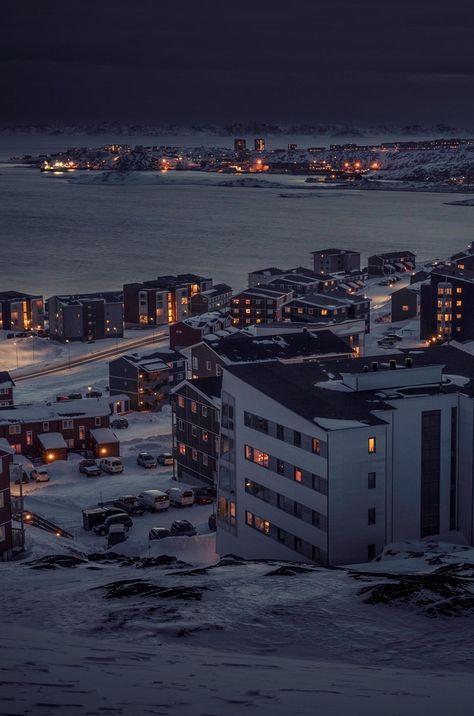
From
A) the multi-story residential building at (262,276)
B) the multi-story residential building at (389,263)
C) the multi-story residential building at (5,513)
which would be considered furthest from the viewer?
the multi-story residential building at (389,263)

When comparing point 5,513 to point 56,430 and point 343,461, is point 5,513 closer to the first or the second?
point 343,461

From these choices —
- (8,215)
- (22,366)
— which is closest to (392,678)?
(22,366)

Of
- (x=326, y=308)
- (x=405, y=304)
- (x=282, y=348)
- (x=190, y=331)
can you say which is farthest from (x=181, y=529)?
(x=405, y=304)

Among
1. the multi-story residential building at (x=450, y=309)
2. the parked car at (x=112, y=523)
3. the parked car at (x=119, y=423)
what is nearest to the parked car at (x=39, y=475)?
the parked car at (x=112, y=523)

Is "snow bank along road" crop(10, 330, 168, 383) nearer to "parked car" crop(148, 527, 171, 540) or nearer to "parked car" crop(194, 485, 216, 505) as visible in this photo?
"parked car" crop(194, 485, 216, 505)

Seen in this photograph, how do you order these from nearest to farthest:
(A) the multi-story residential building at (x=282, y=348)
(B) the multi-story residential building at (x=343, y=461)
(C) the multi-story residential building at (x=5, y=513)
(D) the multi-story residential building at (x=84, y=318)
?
(B) the multi-story residential building at (x=343, y=461), (C) the multi-story residential building at (x=5, y=513), (A) the multi-story residential building at (x=282, y=348), (D) the multi-story residential building at (x=84, y=318)

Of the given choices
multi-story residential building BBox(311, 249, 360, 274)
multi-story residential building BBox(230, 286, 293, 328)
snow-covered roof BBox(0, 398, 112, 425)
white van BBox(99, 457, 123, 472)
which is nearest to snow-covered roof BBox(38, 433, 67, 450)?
snow-covered roof BBox(0, 398, 112, 425)

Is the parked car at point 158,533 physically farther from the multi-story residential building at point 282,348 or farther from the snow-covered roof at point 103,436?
the snow-covered roof at point 103,436
